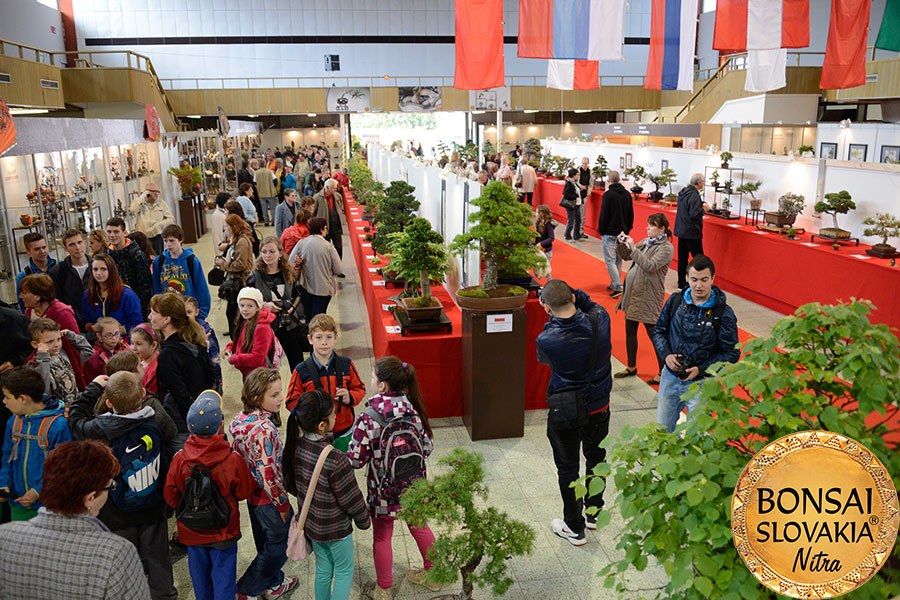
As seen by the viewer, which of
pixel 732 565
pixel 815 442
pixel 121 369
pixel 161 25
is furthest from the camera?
pixel 161 25

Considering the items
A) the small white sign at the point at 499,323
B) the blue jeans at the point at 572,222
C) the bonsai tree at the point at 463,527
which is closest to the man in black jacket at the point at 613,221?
the blue jeans at the point at 572,222

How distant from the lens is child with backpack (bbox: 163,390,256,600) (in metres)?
3.01

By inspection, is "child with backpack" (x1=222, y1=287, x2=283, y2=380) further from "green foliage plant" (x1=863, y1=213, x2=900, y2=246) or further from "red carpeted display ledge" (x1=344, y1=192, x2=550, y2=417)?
"green foliage plant" (x1=863, y1=213, x2=900, y2=246)

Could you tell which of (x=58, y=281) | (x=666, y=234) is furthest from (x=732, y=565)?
(x=58, y=281)

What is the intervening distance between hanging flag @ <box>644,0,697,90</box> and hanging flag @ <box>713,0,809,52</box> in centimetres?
111

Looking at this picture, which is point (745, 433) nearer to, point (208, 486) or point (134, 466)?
point (208, 486)

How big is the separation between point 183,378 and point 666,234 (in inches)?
161

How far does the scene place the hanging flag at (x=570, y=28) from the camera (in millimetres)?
8883

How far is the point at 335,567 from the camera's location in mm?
3248

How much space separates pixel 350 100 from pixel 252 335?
23.6 meters

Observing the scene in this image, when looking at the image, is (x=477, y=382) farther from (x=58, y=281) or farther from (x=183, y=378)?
(x=58, y=281)

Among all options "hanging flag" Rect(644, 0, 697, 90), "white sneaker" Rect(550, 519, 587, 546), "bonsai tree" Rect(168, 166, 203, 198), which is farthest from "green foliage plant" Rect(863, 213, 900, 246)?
"bonsai tree" Rect(168, 166, 203, 198)

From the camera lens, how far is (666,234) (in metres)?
6.04

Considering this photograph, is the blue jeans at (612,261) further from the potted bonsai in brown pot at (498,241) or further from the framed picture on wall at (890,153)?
the framed picture on wall at (890,153)
